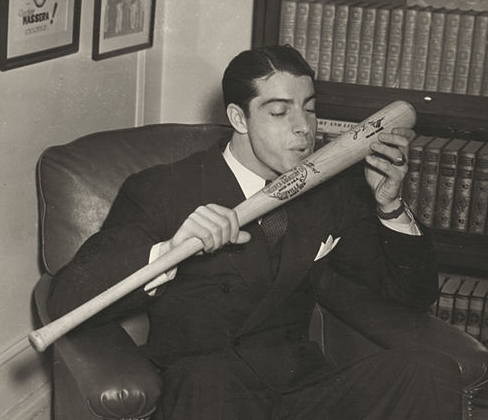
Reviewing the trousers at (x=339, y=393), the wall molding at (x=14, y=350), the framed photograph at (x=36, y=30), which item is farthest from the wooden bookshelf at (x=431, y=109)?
the wall molding at (x=14, y=350)

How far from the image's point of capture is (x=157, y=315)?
8.51 feet

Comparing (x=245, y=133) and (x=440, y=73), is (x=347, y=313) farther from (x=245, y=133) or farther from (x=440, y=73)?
(x=440, y=73)

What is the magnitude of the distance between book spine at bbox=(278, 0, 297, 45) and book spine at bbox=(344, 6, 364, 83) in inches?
8.0

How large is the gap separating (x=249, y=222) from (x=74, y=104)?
39.3 inches

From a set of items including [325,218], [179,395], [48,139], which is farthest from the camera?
[48,139]

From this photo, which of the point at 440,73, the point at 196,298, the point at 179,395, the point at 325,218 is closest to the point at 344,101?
the point at 440,73

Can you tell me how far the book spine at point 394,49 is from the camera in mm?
3559

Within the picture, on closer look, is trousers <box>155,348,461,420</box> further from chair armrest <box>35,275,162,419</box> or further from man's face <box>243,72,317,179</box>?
man's face <box>243,72,317,179</box>

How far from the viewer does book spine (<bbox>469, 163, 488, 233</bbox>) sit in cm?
358

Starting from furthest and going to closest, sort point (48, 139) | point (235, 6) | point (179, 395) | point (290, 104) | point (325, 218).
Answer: point (235, 6)
point (48, 139)
point (325, 218)
point (290, 104)
point (179, 395)

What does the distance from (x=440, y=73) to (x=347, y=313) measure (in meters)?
1.16

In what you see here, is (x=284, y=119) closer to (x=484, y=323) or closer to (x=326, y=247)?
(x=326, y=247)

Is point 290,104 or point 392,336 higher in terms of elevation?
point 290,104
